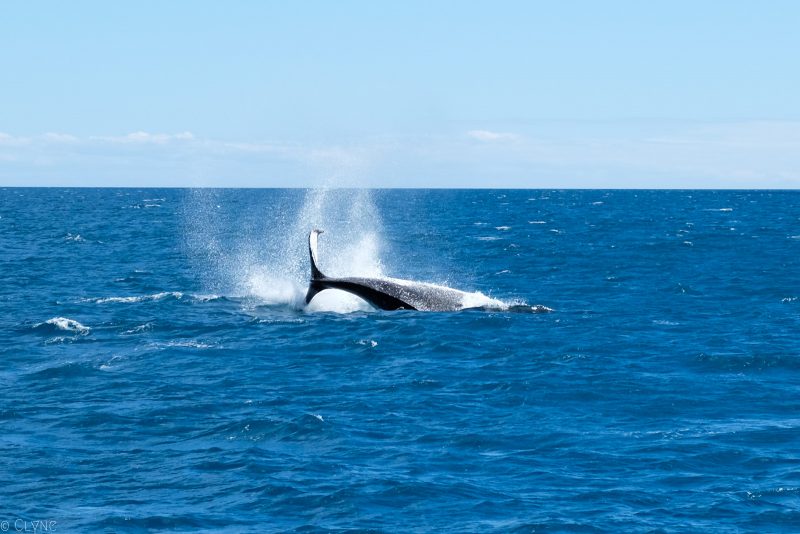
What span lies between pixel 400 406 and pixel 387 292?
14.7 meters

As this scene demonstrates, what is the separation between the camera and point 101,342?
1377 inches

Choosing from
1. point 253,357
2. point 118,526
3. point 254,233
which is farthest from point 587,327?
point 254,233

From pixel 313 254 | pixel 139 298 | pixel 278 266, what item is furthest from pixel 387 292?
pixel 278 266

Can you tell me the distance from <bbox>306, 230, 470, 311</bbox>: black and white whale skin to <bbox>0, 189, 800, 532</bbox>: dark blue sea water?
2.26 feet

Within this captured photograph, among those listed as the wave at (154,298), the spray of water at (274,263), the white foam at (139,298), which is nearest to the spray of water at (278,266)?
the spray of water at (274,263)

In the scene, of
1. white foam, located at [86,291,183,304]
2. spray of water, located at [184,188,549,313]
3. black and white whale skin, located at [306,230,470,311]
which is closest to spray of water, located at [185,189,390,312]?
spray of water, located at [184,188,549,313]

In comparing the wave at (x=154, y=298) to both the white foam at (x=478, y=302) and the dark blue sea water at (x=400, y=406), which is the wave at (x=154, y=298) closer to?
the dark blue sea water at (x=400, y=406)

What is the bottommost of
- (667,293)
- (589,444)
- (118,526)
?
(118,526)

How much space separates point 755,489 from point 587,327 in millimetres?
18163

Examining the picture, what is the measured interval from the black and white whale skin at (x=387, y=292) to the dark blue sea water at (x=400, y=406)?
2.26ft

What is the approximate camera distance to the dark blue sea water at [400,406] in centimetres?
1834

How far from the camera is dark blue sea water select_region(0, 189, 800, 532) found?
1834cm

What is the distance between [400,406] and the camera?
2555cm

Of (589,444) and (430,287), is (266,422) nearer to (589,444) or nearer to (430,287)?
(589,444)
